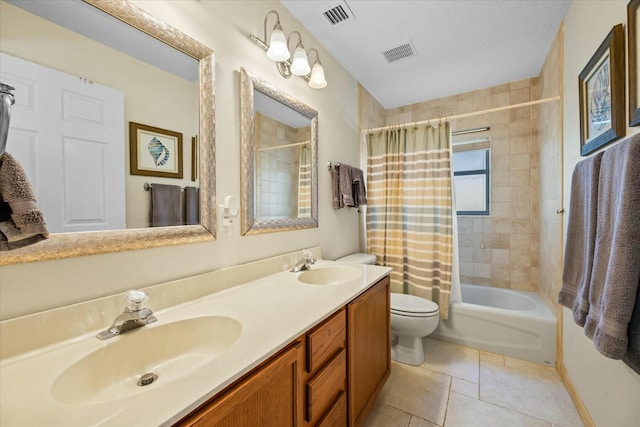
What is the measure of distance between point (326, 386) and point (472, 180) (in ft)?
9.16

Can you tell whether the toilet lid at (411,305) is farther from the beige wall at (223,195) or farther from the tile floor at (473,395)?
the beige wall at (223,195)

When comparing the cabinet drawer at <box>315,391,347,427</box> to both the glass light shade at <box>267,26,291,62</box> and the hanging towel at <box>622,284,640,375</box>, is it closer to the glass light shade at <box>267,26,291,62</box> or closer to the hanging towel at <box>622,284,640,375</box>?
the hanging towel at <box>622,284,640,375</box>

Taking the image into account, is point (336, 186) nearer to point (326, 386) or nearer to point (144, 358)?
point (326, 386)

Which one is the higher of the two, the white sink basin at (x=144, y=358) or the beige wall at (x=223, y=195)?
the beige wall at (x=223, y=195)

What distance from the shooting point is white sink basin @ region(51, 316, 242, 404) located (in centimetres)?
64

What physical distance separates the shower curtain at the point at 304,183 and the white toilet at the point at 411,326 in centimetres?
54

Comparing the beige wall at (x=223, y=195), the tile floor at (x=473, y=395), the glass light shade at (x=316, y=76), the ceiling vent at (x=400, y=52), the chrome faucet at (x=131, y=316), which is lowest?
the tile floor at (x=473, y=395)

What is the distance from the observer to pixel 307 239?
1.82 meters

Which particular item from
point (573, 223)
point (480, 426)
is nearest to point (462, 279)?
point (480, 426)

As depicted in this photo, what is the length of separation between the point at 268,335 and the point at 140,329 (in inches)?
16.2

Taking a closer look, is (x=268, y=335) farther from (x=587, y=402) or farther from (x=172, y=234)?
(x=587, y=402)

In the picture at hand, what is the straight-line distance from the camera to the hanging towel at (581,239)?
38.4 inches

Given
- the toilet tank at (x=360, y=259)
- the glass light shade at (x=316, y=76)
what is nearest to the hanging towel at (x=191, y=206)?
the glass light shade at (x=316, y=76)

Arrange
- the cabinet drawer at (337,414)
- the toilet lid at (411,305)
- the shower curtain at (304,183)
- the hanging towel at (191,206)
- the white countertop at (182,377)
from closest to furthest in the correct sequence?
the white countertop at (182,377)
the cabinet drawer at (337,414)
the hanging towel at (191,206)
the shower curtain at (304,183)
the toilet lid at (411,305)
